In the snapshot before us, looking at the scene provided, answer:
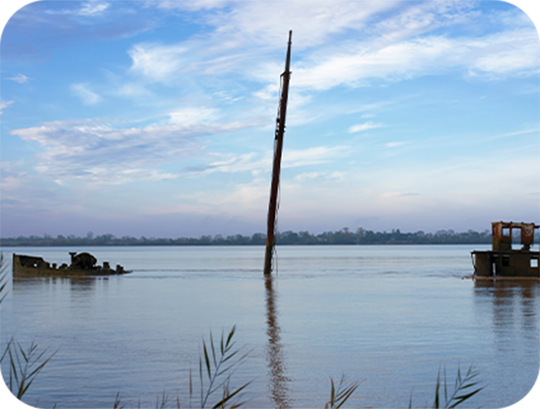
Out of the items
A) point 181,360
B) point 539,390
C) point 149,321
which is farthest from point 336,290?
point 539,390

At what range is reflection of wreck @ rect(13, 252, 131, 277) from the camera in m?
41.2

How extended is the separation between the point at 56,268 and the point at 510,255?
104ft

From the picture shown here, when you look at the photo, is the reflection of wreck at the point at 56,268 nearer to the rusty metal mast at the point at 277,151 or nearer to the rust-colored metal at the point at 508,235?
the rusty metal mast at the point at 277,151

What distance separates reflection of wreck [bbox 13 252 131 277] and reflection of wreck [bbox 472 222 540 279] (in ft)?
92.0

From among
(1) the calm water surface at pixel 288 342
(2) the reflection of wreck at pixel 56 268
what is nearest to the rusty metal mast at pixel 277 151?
(1) the calm water surface at pixel 288 342

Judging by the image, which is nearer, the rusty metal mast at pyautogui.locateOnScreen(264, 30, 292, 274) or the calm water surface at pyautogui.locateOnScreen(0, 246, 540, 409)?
the calm water surface at pyautogui.locateOnScreen(0, 246, 540, 409)

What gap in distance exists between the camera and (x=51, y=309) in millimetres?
20906

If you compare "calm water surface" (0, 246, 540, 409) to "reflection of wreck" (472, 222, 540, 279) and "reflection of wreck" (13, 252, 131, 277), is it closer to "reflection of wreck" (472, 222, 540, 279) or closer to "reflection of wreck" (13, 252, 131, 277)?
"reflection of wreck" (472, 222, 540, 279)

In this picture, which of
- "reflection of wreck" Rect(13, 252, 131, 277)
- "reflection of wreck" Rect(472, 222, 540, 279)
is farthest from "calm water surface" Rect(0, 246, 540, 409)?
"reflection of wreck" Rect(13, 252, 131, 277)

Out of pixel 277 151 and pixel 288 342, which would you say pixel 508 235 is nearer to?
pixel 277 151

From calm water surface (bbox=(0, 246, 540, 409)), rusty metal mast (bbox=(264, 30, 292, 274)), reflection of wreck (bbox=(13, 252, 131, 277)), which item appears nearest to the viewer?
calm water surface (bbox=(0, 246, 540, 409))

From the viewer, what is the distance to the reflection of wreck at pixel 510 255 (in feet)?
116

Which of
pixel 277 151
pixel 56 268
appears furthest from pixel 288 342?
pixel 56 268

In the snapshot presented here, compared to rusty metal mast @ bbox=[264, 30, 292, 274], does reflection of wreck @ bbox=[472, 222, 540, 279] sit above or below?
below
